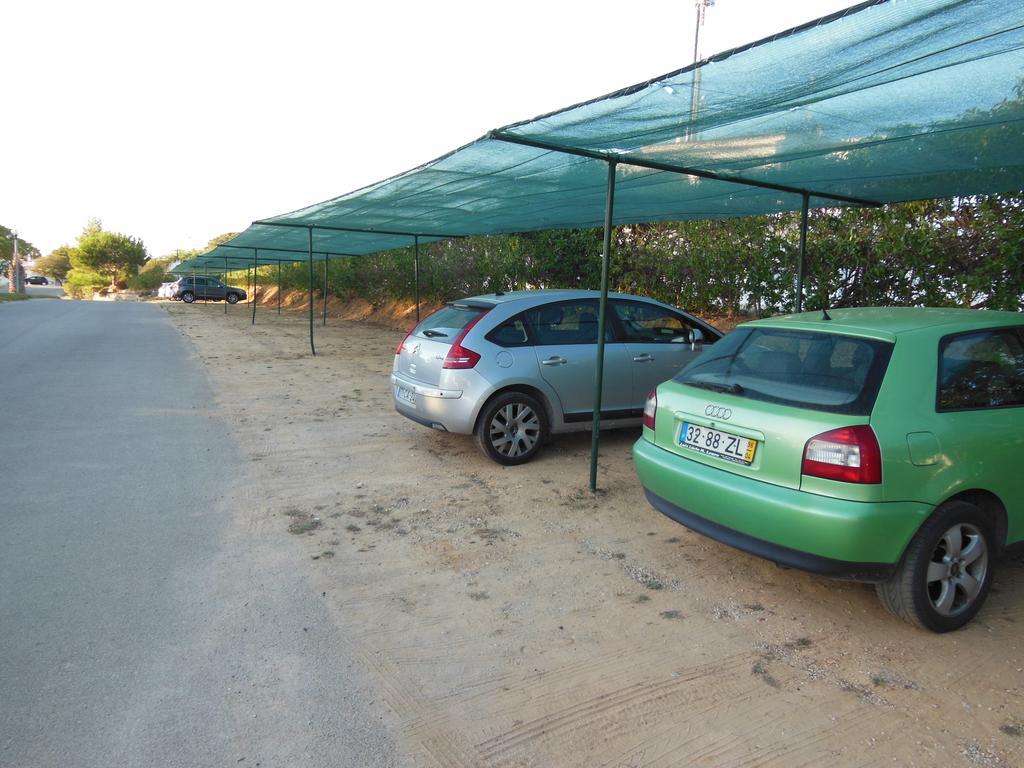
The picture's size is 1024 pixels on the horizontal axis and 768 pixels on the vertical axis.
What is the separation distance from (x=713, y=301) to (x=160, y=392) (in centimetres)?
897

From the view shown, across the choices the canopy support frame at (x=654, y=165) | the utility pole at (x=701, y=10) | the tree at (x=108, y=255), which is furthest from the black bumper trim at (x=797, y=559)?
the tree at (x=108, y=255)

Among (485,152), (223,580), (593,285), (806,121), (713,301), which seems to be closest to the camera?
(223,580)

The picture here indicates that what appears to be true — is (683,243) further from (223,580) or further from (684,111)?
(223,580)

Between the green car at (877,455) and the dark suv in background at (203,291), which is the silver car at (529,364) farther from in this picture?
the dark suv in background at (203,291)

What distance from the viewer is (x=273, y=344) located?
17.1m

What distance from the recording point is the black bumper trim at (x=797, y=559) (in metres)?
3.09

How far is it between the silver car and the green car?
2.41 m

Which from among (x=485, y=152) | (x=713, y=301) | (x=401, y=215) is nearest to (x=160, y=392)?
(x=401, y=215)

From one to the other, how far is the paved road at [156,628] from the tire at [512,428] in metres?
2.12

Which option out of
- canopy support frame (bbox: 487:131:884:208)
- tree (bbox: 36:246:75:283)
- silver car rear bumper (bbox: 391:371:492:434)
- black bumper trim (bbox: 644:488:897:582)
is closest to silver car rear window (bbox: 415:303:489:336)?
silver car rear bumper (bbox: 391:371:492:434)

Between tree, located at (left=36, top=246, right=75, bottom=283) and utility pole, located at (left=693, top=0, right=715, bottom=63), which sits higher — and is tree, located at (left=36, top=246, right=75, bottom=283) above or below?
below

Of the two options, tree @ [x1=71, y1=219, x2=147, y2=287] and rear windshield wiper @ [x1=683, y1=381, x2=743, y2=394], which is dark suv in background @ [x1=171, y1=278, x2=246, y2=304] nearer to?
tree @ [x1=71, y1=219, x2=147, y2=287]

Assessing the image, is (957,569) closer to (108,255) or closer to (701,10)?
(701,10)

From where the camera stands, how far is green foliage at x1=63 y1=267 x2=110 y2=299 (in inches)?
2514
